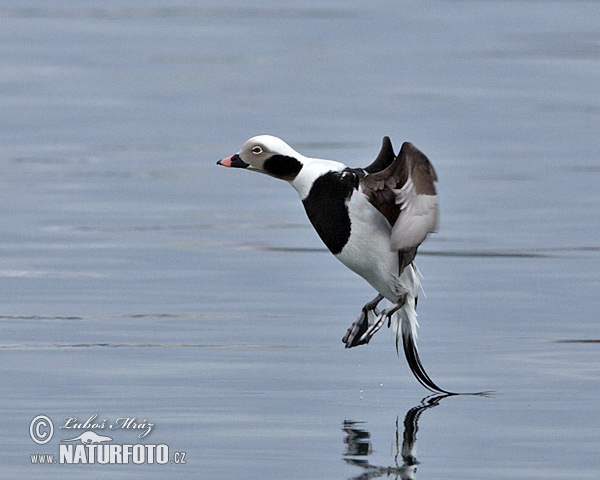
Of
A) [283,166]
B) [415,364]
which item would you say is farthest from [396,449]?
[283,166]

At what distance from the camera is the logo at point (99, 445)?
253 inches

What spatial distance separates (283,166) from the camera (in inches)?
298

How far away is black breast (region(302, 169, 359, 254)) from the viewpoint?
744cm

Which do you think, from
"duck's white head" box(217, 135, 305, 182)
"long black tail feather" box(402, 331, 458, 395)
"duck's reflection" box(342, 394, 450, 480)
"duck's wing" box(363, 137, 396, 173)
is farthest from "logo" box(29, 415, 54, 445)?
"duck's wing" box(363, 137, 396, 173)

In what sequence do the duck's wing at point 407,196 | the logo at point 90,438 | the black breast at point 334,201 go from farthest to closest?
the black breast at point 334,201 < the duck's wing at point 407,196 < the logo at point 90,438

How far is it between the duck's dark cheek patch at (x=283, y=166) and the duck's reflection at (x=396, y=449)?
1226 millimetres

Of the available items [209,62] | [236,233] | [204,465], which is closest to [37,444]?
[204,465]

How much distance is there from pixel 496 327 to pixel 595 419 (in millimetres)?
1848

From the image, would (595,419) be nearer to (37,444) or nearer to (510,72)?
(37,444)

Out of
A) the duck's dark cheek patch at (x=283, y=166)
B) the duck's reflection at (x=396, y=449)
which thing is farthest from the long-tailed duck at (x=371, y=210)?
the duck's reflection at (x=396, y=449)

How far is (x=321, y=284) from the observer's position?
32.7 ft

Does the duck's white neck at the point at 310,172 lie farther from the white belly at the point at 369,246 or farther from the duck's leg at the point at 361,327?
the duck's leg at the point at 361,327

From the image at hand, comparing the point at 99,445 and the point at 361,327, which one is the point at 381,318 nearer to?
the point at 361,327

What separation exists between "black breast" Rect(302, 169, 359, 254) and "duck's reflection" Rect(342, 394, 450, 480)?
2.90 feet
